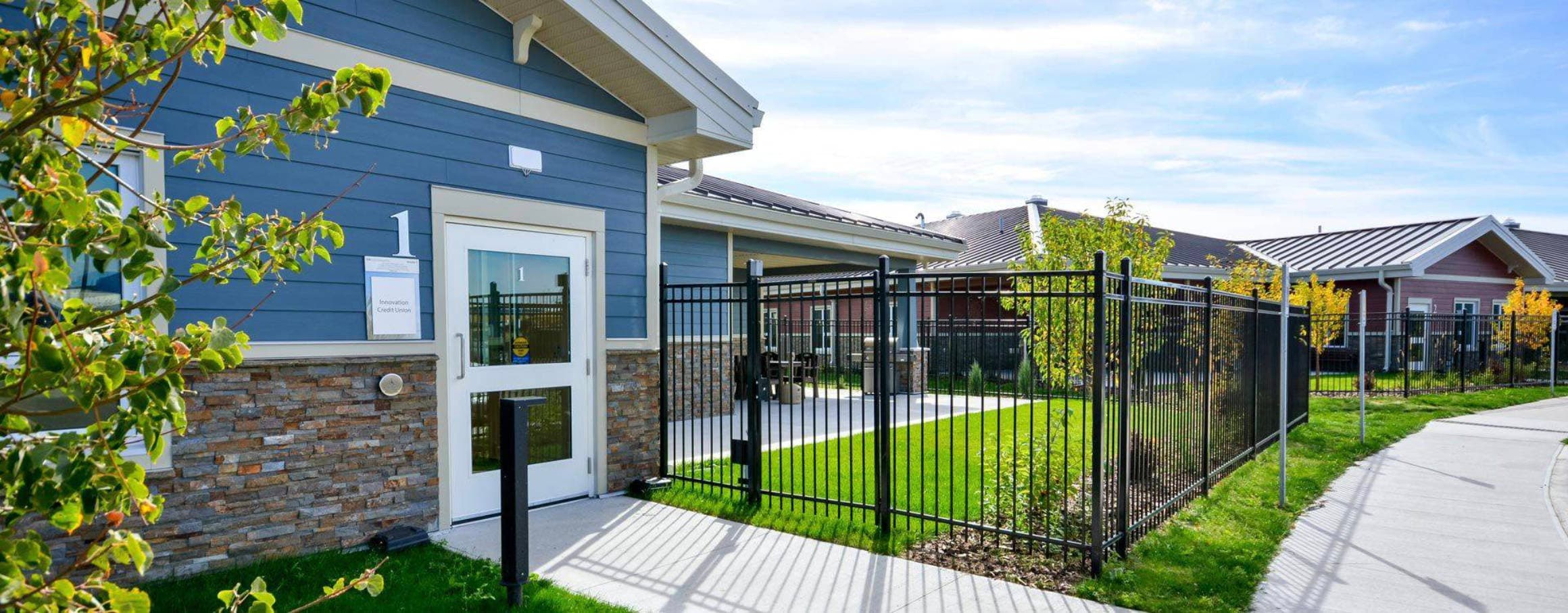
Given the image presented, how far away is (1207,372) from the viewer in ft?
22.3

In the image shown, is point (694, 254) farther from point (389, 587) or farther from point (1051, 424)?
point (389, 587)

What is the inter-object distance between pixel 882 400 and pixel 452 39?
13.3 feet

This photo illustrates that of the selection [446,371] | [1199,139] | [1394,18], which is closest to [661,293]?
[446,371]

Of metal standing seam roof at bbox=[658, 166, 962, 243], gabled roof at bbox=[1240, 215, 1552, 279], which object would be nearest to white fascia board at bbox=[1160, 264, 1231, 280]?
gabled roof at bbox=[1240, 215, 1552, 279]

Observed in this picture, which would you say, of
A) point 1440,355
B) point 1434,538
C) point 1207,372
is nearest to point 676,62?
point 1207,372

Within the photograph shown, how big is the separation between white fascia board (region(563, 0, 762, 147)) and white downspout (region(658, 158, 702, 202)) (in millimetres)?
635

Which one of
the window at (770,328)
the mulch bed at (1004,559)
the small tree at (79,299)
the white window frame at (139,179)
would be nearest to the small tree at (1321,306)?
the window at (770,328)

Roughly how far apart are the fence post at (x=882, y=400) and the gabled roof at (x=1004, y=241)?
44.8 feet

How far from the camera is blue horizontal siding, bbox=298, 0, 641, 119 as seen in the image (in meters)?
5.48

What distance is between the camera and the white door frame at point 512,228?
233 inches

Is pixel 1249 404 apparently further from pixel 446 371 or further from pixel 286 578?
pixel 286 578

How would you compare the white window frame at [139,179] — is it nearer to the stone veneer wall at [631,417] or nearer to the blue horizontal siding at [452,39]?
the blue horizontal siding at [452,39]

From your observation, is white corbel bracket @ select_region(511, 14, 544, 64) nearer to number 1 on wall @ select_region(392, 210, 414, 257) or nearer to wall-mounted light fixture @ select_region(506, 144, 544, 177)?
wall-mounted light fixture @ select_region(506, 144, 544, 177)

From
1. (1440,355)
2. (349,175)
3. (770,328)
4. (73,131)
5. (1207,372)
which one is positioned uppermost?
(349,175)
